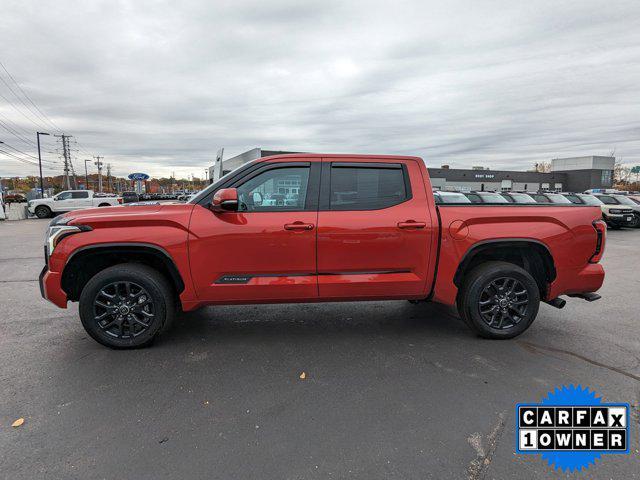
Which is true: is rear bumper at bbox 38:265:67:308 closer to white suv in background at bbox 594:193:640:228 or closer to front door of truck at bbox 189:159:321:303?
front door of truck at bbox 189:159:321:303

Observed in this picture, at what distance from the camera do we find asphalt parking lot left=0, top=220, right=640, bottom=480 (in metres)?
2.17

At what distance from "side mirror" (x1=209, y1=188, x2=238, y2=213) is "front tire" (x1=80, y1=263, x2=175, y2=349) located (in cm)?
99

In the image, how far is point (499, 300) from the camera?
3.80 meters

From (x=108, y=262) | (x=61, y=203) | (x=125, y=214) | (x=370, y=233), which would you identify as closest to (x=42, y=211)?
(x=61, y=203)

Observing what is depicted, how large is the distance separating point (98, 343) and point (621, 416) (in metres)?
4.58

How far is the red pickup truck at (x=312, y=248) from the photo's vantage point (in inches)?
135

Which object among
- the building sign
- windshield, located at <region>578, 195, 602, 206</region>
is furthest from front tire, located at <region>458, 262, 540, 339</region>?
the building sign

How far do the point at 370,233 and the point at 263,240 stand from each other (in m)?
1.03

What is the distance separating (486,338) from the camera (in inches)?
153

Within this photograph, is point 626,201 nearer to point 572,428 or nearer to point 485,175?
point 572,428

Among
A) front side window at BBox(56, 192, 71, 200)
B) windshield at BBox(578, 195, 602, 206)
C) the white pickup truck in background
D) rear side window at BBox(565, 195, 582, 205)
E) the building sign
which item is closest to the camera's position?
Answer: windshield at BBox(578, 195, 602, 206)

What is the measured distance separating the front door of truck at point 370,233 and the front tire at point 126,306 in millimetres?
1577

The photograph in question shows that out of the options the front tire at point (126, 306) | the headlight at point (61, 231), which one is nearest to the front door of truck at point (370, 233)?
the front tire at point (126, 306)

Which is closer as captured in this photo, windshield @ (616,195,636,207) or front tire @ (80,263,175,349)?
front tire @ (80,263,175,349)
